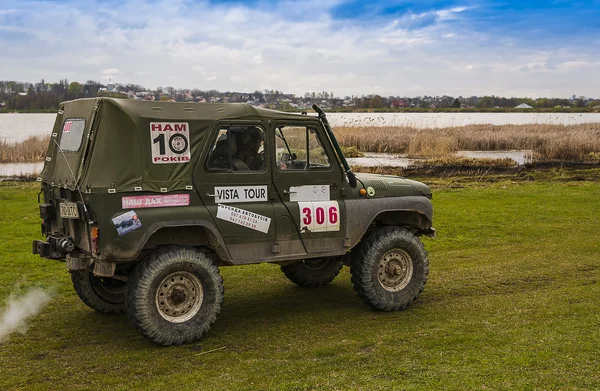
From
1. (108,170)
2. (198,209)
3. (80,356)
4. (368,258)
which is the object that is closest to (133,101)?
(108,170)

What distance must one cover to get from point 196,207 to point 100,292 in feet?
6.63

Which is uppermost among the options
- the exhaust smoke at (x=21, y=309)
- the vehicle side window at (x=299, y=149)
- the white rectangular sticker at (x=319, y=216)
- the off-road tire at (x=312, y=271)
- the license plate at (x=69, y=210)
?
the vehicle side window at (x=299, y=149)

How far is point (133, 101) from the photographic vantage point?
7.12 m

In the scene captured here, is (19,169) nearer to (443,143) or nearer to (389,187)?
(443,143)

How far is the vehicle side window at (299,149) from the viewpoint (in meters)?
7.82

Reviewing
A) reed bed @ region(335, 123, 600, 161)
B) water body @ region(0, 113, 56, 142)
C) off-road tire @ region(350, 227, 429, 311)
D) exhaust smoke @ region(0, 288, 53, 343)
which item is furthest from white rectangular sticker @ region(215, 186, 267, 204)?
reed bed @ region(335, 123, 600, 161)

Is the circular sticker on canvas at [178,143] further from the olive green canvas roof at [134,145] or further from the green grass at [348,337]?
the green grass at [348,337]

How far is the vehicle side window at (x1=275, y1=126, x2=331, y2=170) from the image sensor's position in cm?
782

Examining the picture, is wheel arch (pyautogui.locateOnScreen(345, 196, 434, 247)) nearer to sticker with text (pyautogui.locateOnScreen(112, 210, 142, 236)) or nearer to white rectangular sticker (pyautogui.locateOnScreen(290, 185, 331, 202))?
white rectangular sticker (pyautogui.locateOnScreen(290, 185, 331, 202))

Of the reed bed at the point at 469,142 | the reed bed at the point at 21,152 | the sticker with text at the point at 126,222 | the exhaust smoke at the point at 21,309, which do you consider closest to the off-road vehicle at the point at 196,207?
the sticker with text at the point at 126,222

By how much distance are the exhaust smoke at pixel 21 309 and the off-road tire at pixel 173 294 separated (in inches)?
66.2

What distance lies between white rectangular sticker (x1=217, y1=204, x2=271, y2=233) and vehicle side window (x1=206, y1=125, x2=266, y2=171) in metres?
0.46

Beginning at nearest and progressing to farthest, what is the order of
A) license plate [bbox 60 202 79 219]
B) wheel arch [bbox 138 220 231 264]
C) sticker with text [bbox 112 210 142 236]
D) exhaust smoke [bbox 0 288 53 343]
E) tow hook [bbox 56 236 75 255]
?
sticker with text [bbox 112 210 142 236] < license plate [bbox 60 202 79 219] < wheel arch [bbox 138 220 231 264] < tow hook [bbox 56 236 75 255] < exhaust smoke [bbox 0 288 53 343]

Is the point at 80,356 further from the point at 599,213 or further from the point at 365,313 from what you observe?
the point at 599,213
